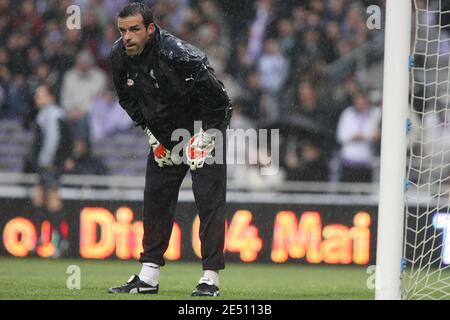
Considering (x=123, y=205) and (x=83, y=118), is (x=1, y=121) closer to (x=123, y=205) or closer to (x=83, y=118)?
(x=83, y=118)

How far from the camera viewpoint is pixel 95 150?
12.3m

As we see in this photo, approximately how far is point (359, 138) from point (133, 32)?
5762 millimetres

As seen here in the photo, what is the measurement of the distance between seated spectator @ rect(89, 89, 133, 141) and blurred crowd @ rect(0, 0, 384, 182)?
0.04ft

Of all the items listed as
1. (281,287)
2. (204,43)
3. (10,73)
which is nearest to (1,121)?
(10,73)

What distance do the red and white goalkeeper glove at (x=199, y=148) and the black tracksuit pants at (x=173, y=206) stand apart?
0.19ft

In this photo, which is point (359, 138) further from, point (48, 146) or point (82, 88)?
point (48, 146)

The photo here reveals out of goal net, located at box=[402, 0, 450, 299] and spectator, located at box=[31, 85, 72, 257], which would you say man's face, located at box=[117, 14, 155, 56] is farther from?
spectator, located at box=[31, 85, 72, 257]

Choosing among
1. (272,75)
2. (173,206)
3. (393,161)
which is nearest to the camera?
(393,161)

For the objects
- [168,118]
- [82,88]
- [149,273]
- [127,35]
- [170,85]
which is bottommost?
[149,273]

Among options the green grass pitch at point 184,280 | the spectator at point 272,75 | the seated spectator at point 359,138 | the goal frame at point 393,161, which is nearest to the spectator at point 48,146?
the green grass pitch at point 184,280

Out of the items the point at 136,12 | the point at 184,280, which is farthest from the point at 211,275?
the point at 184,280

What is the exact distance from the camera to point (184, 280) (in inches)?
351

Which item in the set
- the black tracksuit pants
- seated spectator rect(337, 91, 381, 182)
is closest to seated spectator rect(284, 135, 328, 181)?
seated spectator rect(337, 91, 381, 182)

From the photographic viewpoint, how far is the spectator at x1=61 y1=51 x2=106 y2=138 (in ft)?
40.1
